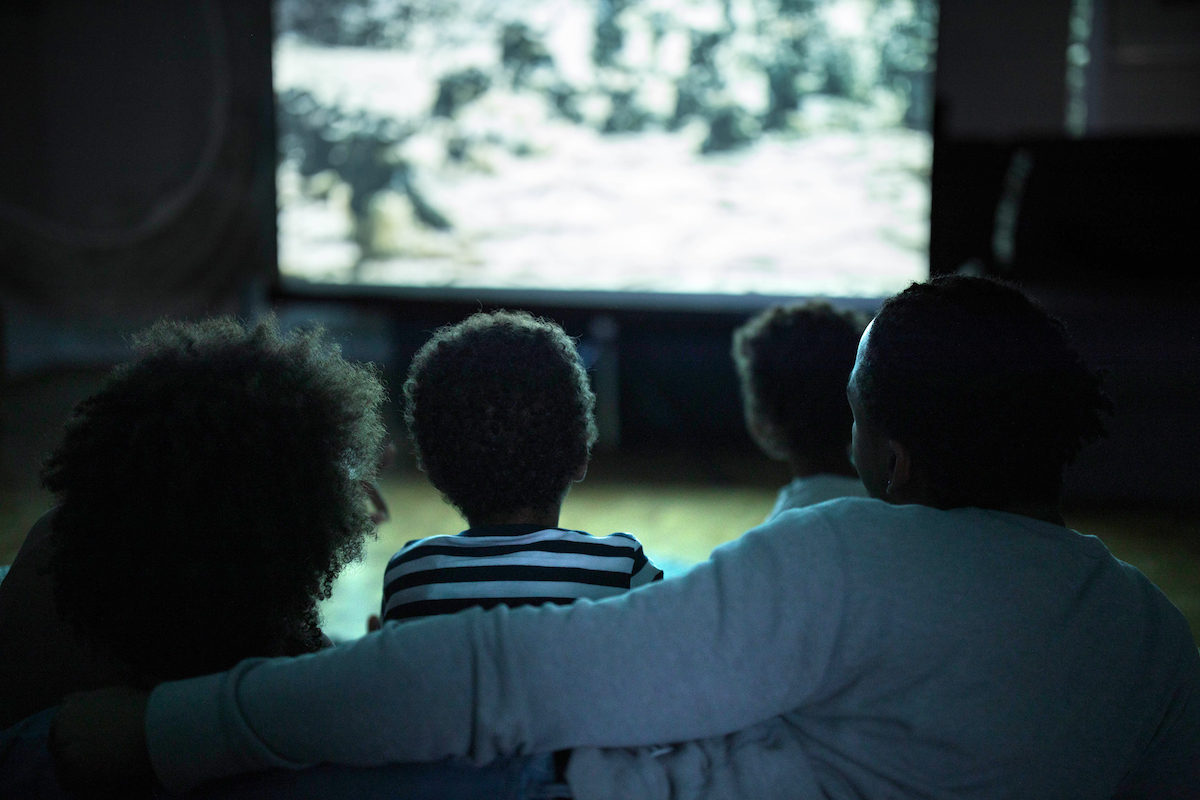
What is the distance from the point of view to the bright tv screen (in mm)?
3607

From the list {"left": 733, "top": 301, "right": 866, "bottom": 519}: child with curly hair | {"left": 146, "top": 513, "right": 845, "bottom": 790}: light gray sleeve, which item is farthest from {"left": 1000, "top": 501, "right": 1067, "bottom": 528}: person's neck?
{"left": 733, "top": 301, "right": 866, "bottom": 519}: child with curly hair

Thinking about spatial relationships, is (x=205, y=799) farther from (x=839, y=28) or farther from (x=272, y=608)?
(x=839, y=28)

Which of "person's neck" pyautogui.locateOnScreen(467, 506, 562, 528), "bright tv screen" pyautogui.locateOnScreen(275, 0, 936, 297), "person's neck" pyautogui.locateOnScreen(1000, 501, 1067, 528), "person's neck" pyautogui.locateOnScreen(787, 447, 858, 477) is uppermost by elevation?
"bright tv screen" pyautogui.locateOnScreen(275, 0, 936, 297)

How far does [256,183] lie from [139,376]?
3.97 m

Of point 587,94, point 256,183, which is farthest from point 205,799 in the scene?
point 256,183

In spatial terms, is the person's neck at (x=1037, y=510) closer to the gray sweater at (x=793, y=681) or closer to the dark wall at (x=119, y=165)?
the gray sweater at (x=793, y=681)

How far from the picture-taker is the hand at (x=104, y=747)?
591 mm

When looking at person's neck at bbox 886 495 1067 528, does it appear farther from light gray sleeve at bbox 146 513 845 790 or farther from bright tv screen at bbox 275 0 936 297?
bright tv screen at bbox 275 0 936 297

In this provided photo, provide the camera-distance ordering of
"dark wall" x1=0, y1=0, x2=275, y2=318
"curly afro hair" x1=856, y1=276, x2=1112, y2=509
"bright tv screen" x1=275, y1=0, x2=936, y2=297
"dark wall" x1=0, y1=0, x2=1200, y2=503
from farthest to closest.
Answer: "dark wall" x1=0, y1=0, x2=275, y2=318 < "bright tv screen" x1=275, y1=0, x2=936, y2=297 < "dark wall" x1=0, y1=0, x2=1200, y2=503 < "curly afro hair" x1=856, y1=276, x2=1112, y2=509

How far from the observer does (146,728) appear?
581mm

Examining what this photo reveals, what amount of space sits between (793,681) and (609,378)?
3161mm

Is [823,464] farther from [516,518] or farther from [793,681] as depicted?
[793,681]

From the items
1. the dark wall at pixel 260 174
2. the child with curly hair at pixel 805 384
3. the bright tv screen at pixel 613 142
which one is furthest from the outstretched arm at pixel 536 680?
the bright tv screen at pixel 613 142

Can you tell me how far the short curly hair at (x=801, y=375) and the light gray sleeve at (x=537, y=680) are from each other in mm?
913
